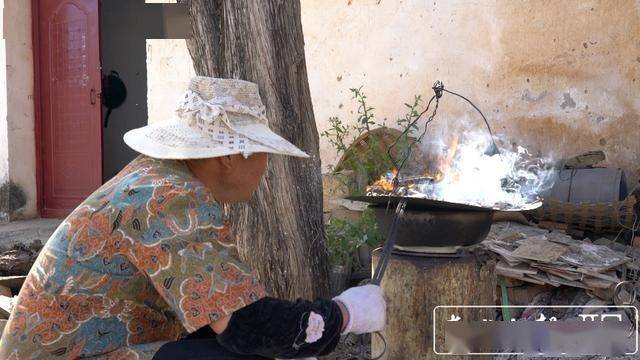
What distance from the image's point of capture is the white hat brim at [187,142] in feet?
6.94

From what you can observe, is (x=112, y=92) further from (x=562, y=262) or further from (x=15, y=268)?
(x=562, y=262)

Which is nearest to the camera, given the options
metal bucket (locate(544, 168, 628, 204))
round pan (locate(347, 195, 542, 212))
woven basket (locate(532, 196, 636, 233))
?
round pan (locate(347, 195, 542, 212))

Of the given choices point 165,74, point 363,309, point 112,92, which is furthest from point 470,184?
point 112,92

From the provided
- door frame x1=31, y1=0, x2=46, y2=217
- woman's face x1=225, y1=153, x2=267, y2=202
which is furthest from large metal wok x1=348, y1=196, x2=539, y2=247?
door frame x1=31, y1=0, x2=46, y2=217

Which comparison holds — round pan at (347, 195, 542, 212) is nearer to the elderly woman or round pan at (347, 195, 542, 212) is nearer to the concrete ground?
the elderly woman

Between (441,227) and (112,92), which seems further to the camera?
(112,92)

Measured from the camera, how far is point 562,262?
4.29 meters

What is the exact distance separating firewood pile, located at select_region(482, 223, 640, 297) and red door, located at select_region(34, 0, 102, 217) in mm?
5565

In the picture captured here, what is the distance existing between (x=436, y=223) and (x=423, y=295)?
374mm

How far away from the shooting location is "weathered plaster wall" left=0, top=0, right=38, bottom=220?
806cm

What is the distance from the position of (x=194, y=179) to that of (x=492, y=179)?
2.38 metres

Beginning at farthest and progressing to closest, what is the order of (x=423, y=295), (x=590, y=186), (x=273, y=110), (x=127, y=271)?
(x=590, y=186) → (x=423, y=295) → (x=273, y=110) → (x=127, y=271)

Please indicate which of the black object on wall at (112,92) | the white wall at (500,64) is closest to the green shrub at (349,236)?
the white wall at (500,64)

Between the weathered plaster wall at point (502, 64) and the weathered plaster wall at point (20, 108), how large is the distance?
3.47 metres
